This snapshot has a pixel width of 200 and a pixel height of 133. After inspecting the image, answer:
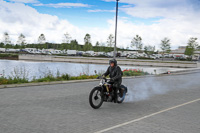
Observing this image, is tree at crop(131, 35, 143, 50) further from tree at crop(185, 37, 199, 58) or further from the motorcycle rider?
the motorcycle rider

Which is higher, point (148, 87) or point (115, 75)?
point (115, 75)

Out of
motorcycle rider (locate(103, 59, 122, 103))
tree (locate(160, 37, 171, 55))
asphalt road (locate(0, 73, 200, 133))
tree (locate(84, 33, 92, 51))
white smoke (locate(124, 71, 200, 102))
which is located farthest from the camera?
tree (locate(84, 33, 92, 51))

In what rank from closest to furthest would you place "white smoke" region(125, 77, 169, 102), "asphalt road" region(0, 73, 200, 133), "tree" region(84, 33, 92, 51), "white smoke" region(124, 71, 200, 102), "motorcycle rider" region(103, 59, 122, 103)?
1. "asphalt road" region(0, 73, 200, 133)
2. "motorcycle rider" region(103, 59, 122, 103)
3. "white smoke" region(125, 77, 169, 102)
4. "white smoke" region(124, 71, 200, 102)
5. "tree" region(84, 33, 92, 51)

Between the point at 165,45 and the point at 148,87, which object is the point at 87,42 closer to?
the point at 165,45

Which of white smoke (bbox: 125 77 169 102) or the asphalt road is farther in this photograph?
white smoke (bbox: 125 77 169 102)

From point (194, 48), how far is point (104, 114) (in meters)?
79.8

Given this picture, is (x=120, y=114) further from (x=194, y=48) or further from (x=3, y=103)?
(x=194, y=48)

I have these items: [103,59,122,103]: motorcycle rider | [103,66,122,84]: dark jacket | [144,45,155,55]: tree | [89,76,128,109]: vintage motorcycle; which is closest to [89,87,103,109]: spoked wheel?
[89,76,128,109]: vintage motorcycle

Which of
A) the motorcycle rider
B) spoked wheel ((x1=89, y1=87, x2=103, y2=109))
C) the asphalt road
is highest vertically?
the motorcycle rider

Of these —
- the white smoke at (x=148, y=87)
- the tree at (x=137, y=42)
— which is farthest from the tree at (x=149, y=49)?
the white smoke at (x=148, y=87)

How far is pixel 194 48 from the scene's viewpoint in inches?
3155

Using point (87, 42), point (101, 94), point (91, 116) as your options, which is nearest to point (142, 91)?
point (101, 94)

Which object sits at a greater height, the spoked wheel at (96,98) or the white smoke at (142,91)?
the spoked wheel at (96,98)

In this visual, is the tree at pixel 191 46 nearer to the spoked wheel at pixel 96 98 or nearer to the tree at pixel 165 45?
the tree at pixel 165 45
